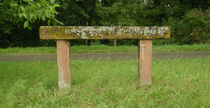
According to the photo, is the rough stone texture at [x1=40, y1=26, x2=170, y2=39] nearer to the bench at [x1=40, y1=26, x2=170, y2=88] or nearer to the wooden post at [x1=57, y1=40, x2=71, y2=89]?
the bench at [x1=40, y1=26, x2=170, y2=88]

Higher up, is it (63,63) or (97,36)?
(97,36)

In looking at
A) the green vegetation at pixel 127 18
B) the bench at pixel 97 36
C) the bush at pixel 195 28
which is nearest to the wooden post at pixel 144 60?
the bench at pixel 97 36

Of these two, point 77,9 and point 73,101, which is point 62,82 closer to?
point 73,101

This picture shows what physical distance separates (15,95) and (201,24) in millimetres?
14269

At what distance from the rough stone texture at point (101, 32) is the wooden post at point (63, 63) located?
0.49ft

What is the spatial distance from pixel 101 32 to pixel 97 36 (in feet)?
0.33

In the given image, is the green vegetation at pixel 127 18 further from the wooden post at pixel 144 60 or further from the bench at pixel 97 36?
the wooden post at pixel 144 60

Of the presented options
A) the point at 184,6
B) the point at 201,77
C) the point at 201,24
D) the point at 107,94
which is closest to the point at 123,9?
the point at 201,24

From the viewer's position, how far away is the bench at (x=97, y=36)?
321 cm

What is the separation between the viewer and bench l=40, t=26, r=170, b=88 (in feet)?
10.5

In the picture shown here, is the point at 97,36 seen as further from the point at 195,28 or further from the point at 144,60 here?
the point at 195,28

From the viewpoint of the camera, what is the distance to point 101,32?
130 inches

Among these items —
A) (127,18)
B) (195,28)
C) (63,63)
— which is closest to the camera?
(63,63)

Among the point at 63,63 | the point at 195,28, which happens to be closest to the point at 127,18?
the point at 195,28
